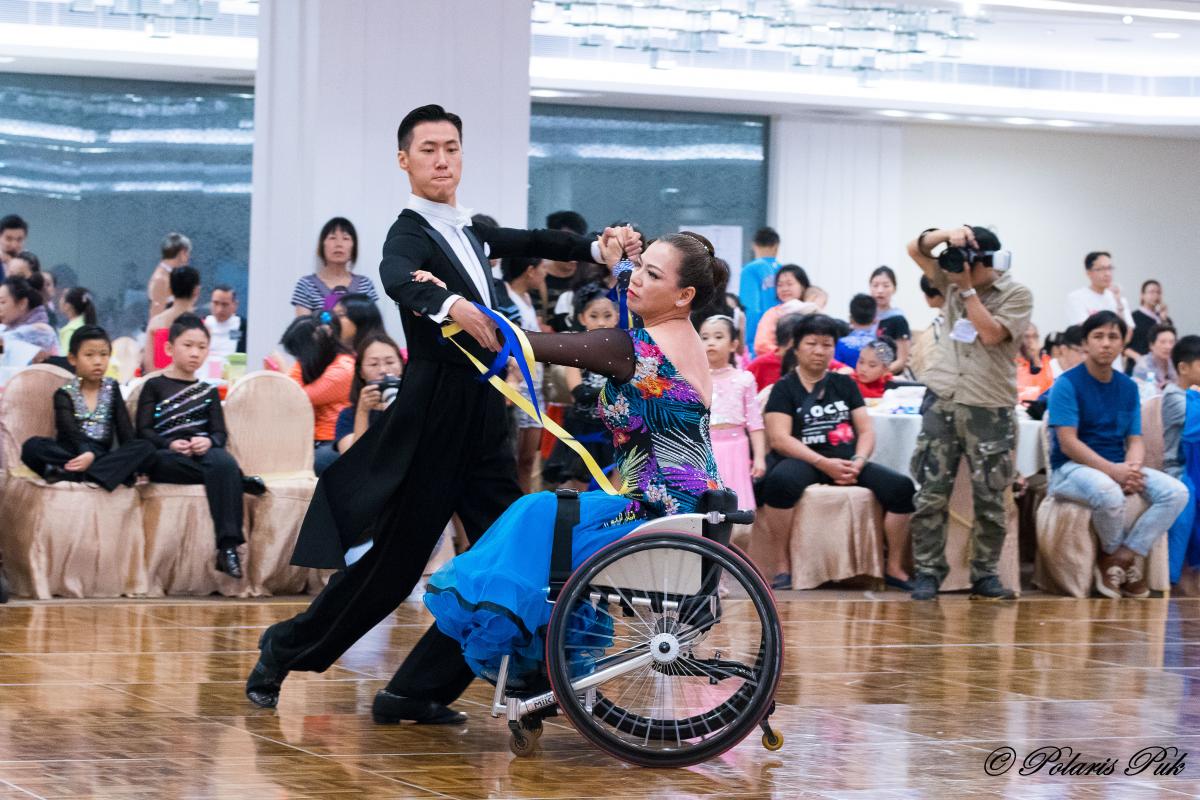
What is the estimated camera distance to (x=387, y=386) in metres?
6.56

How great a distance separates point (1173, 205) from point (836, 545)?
11.6 m

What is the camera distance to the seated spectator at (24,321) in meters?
8.36

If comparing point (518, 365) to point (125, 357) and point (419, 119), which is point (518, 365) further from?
point (125, 357)

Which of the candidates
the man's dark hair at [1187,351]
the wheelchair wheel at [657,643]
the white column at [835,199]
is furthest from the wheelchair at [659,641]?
the white column at [835,199]

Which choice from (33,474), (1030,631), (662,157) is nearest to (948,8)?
(662,157)

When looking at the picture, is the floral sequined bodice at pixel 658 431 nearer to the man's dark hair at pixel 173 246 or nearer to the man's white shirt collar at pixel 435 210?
the man's white shirt collar at pixel 435 210

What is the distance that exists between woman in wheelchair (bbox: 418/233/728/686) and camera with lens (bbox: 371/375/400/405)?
2747 millimetres

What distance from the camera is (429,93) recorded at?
7.97 m

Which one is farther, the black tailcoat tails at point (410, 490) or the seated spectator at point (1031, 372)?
the seated spectator at point (1031, 372)

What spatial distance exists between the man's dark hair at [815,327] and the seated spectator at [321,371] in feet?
6.17

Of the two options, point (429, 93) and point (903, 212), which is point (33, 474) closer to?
point (429, 93)

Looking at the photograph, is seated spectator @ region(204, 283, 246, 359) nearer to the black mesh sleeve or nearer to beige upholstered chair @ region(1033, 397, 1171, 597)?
beige upholstered chair @ region(1033, 397, 1171, 597)

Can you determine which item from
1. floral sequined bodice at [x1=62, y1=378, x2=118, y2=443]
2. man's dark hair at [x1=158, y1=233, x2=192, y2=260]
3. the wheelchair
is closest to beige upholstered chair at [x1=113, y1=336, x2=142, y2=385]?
man's dark hair at [x1=158, y1=233, x2=192, y2=260]

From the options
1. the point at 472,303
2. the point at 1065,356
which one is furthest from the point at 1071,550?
Answer: the point at 472,303
